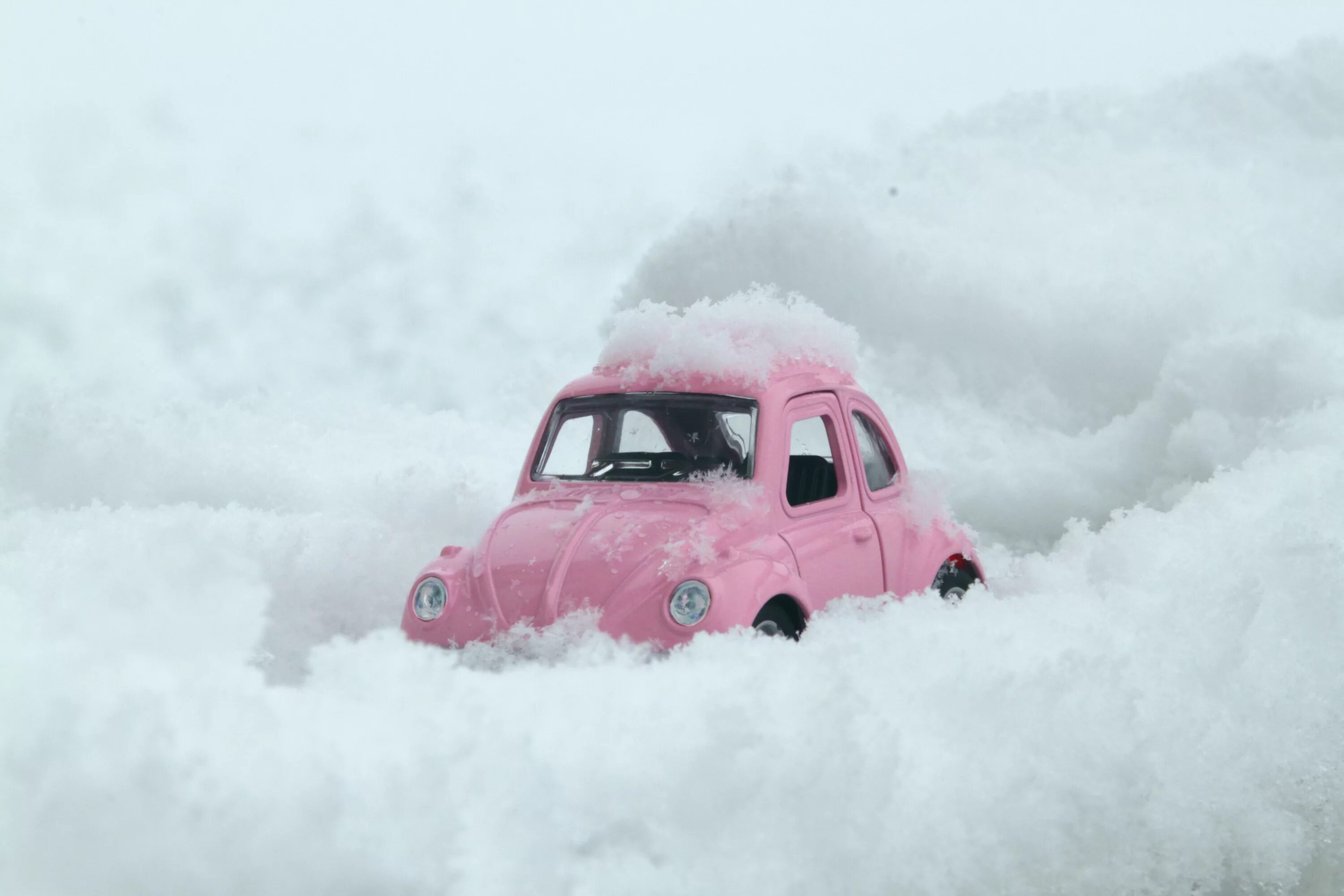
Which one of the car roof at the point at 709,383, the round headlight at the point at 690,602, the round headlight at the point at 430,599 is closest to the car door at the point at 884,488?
the car roof at the point at 709,383

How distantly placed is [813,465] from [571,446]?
119 centimetres

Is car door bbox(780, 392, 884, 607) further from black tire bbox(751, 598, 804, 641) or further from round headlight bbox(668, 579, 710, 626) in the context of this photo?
round headlight bbox(668, 579, 710, 626)

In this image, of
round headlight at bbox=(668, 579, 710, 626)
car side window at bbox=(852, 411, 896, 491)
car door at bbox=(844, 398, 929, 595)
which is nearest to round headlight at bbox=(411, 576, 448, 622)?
round headlight at bbox=(668, 579, 710, 626)

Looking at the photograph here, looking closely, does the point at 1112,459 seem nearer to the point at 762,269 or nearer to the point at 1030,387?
the point at 1030,387

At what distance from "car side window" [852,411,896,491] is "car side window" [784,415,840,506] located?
0.71 ft

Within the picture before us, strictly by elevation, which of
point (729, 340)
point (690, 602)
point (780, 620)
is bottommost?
point (780, 620)

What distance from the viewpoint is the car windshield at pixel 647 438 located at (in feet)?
18.7

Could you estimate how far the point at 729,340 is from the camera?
595 cm

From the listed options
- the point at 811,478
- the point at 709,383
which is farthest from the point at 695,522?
the point at 811,478

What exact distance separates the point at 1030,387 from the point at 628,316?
10.1m

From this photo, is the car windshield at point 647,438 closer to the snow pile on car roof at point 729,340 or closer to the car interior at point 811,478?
the snow pile on car roof at point 729,340

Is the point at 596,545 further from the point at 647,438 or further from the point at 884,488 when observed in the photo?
the point at 884,488

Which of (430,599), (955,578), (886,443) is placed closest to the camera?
(430,599)

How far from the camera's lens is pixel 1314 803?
4.23 meters
